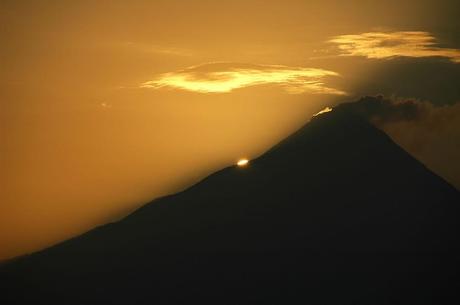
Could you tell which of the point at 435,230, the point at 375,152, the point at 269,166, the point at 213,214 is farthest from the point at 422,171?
the point at 213,214

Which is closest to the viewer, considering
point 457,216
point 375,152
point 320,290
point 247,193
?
point 320,290

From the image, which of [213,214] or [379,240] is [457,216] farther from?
[213,214]

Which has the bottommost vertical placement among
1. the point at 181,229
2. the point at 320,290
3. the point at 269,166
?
the point at 320,290

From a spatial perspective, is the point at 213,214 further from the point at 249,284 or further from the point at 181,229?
the point at 249,284

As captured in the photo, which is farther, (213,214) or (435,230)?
(213,214)

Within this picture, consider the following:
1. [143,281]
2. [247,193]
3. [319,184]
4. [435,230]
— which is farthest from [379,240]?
[143,281]

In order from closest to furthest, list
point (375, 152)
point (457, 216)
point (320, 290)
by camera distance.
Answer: point (320, 290) → point (457, 216) → point (375, 152)

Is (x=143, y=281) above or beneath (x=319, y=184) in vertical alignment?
beneath
